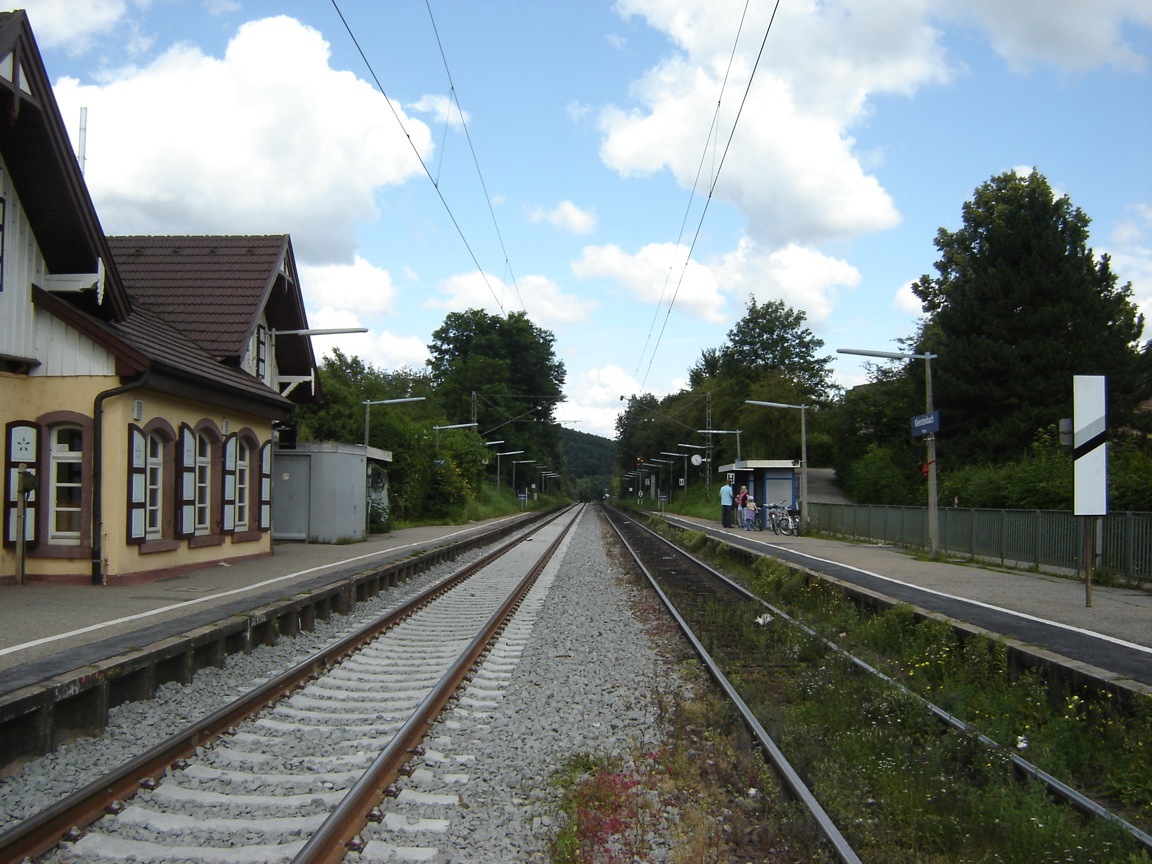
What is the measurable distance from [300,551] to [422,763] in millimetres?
17135

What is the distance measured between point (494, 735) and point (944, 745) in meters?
3.06

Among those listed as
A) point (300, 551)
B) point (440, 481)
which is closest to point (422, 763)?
point (300, 551)

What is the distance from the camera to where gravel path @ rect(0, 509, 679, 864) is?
16.8ft

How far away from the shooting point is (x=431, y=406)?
3066 inches

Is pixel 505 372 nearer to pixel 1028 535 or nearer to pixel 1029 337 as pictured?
pixel 1029 337

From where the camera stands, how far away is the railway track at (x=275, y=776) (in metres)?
4.77

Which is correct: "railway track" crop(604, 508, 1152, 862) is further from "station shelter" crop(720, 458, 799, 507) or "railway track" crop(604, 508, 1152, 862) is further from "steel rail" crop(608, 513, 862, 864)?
"station shelter" crop(720, 458, 799, 507)

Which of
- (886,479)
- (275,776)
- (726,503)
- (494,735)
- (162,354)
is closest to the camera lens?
(275,776)

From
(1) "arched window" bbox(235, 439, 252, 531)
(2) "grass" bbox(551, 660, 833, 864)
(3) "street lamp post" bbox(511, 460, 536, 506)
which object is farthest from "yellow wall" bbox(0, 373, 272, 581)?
(3) "street lamp post" bbox(511, 460, 536, 506)

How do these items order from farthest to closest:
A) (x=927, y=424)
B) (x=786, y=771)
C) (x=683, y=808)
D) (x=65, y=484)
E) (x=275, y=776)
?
(x=927, y=424) < (x=65, y=484) < (x=275, y=776) < (x=786, y=771) < (x=683, y=808)

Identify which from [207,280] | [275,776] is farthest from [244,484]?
[275,776]

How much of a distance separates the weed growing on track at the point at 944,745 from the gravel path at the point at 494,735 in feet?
3.53

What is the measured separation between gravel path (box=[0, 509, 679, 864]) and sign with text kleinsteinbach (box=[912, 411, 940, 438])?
400 inches

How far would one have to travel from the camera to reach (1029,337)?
38375 mm
